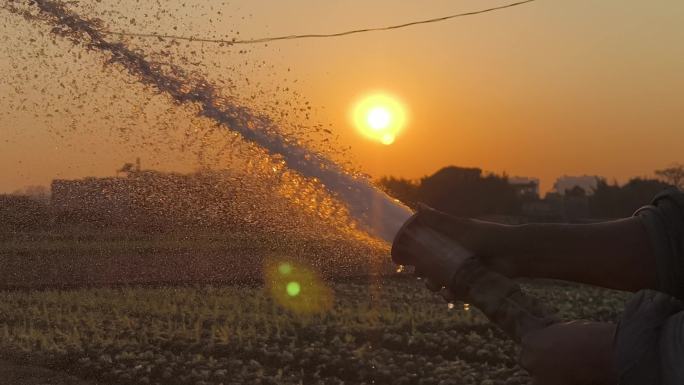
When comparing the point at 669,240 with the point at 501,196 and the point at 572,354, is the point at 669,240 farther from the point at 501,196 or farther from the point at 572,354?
the point at 501,196

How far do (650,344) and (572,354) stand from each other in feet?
0.70

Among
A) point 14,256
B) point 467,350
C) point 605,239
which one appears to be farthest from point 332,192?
point 14,256

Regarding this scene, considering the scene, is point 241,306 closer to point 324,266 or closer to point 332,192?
point 324,266

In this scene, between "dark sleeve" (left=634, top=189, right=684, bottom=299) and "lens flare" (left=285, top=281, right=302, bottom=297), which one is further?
"lens flare" (left=285, top=281, right=302, bottom=297)

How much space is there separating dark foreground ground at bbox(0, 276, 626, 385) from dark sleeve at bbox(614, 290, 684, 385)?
6093 mm

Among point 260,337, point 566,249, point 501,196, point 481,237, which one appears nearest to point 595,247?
point 566,249

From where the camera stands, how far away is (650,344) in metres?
2.28

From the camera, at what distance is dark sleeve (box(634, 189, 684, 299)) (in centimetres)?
250

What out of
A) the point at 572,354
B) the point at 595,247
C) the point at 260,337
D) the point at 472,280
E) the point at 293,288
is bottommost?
the point at 260,337

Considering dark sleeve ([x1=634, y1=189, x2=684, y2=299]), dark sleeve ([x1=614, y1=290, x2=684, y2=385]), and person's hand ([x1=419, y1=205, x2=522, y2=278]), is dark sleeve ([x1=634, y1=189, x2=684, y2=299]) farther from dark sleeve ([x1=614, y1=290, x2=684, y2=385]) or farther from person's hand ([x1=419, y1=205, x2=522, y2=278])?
person's hand ([x1=419, y1=205, x2=522, y2=278])

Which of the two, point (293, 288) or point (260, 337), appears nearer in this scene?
point (260, 337)

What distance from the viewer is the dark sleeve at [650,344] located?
221 cm

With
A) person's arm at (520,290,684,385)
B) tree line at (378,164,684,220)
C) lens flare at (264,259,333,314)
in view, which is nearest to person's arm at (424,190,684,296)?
person's arm at (520,290,684,385)

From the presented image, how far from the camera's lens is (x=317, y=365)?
9086 mm
